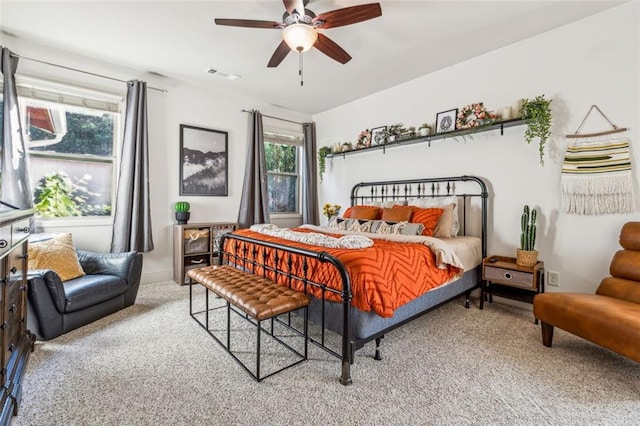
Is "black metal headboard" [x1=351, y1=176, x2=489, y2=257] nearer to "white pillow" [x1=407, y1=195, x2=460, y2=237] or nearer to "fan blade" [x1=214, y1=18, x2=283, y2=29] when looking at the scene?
"white pillow" [x1=407, y1=195, x2=460, y2=237]

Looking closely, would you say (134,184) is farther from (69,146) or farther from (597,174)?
(597,174)

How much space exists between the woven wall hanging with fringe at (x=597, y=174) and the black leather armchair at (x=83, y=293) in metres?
4.30

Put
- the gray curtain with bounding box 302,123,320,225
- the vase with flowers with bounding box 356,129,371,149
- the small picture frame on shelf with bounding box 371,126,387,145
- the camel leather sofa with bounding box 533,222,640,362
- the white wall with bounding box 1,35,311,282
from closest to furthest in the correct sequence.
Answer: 1. the camel leather sofa with bounding box 533,222,640,362
2. the white wall with bounding box 1,35,311,282
3. the small picture frame on shelf with bounding box 371,126,387,145
4. the vase with flowers with bounding box 356,129,371,149
5. the gray curtain with bounding box 302,123,320,225

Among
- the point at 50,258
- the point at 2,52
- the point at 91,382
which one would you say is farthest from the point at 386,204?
the point at 2,52

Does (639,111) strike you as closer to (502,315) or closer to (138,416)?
(502,315)

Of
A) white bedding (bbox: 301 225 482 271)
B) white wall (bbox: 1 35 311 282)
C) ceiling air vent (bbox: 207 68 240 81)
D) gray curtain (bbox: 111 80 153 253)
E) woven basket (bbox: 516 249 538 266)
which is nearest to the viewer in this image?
white bedding (bbox: 301 225 482 271)

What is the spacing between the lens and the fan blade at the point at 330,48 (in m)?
2.45

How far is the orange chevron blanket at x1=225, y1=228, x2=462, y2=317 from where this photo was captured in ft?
5.93

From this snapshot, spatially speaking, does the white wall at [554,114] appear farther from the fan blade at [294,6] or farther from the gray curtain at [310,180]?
the fan blade at [294,6]

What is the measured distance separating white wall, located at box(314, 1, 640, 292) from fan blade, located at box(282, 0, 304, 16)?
199 centimetres

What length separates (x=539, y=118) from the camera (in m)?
2.79

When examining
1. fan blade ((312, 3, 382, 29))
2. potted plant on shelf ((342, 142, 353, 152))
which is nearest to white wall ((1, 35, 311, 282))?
potted plant on shelf ((342, 142, 353, 152))

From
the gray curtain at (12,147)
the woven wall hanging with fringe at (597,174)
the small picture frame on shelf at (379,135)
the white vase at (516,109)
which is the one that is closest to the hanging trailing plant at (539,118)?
the white vase at (516,109)

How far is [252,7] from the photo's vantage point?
2.52 metres
